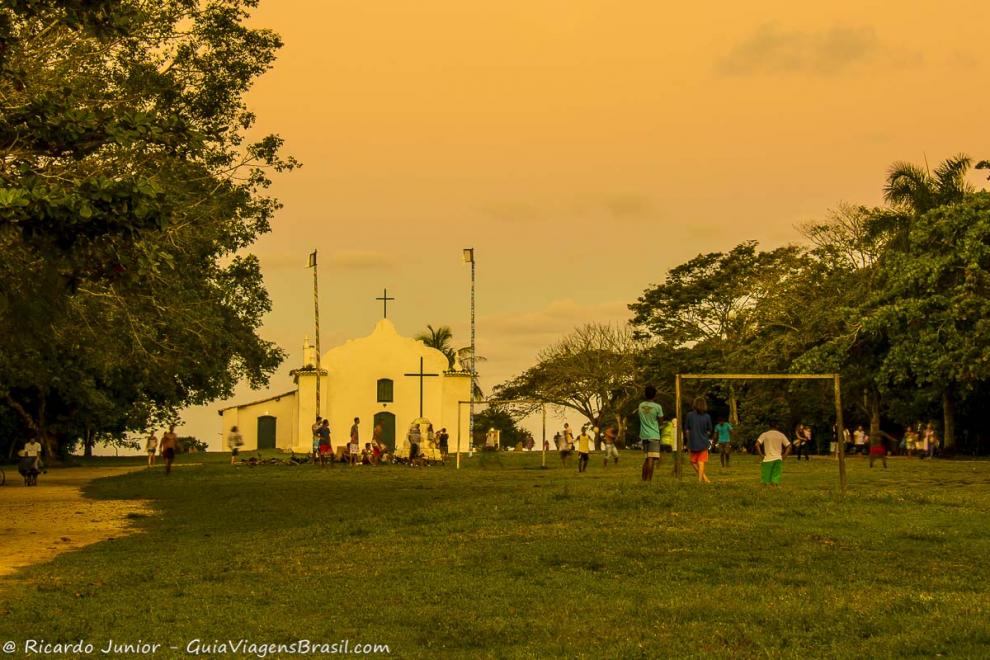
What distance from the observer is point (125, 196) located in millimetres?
13891

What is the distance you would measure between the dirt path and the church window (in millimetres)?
38056

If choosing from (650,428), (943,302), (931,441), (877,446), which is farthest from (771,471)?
(931,441)

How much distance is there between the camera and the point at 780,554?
1372 centimetres

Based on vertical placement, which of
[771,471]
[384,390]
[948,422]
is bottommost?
[771,471]

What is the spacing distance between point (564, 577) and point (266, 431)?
71.1 m

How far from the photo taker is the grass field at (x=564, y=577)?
9641 millimetres

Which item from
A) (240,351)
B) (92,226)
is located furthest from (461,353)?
(92,226)

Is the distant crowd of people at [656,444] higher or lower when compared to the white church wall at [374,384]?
lower

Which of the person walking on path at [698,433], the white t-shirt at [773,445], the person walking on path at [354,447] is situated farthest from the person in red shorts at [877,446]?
the person walking on path at [354,447]

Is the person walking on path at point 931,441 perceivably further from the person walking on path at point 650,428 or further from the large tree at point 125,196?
the person walking on path at point 650,428

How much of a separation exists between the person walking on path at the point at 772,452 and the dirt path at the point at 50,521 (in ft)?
32.6

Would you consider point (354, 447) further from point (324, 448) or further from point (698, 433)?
point (698, 433)

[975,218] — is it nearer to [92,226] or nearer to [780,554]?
[780,554]

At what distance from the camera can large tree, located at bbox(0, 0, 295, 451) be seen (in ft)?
48.0
